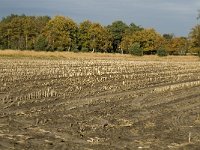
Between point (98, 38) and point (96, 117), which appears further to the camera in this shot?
point (98, 38)

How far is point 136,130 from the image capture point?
1194 cm

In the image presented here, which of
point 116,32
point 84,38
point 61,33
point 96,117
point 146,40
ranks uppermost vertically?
point 116,32

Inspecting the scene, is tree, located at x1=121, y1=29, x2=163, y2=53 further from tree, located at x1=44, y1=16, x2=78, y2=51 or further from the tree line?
tree, located at x1=44, y1=16, x2=78, y2=51

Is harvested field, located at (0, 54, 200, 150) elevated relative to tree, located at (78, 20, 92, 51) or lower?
lower

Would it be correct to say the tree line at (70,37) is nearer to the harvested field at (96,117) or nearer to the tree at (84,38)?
the tree at (84,38)

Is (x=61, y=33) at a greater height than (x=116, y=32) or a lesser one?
lesser

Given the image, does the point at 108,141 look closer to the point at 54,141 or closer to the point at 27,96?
the point at 54,141

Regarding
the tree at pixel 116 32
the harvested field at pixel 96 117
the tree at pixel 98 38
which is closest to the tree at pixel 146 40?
the tree at pixel 98 38

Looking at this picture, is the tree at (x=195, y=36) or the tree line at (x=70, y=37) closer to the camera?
the tree at (x=195, y=36)

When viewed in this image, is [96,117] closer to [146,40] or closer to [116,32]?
[146,40]

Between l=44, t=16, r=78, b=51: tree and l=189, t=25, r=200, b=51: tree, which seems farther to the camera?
l=44, t=16, r=78, b=51: tree

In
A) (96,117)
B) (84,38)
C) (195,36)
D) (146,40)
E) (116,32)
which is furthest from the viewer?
(116,32)

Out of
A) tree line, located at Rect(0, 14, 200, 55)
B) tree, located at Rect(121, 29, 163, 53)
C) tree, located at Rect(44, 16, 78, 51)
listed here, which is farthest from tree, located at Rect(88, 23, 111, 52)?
tree, located at Rect(121, 29, 163, 53)

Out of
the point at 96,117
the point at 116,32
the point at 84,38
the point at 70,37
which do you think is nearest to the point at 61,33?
the point at 70,37
